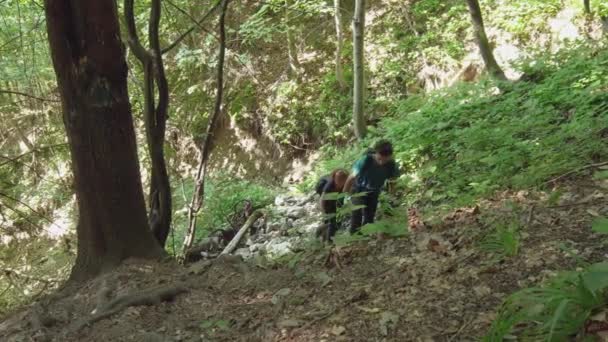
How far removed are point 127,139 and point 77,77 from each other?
2.53ft

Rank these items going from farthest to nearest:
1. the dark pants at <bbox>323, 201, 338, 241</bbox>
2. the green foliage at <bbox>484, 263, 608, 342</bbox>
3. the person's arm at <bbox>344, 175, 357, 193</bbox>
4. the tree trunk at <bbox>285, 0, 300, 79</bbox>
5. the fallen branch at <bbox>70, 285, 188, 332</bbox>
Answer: the tree trunk at <bbox>285, 0, 300, 79</bbox>, the dark pants at <bbox>323, 201, 338, 241</bbox>, the person's arm at <bbox>344, 175, 357, 193</bbox>, the fallen branch at <bbox>70, 285, 188, 332</bbox>, the green foliage at <bbox>484, 263, 608, 342</bbox>

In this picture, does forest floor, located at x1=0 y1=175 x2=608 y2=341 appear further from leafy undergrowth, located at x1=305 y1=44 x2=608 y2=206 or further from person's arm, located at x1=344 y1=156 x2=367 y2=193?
person's arm, located at x1=344 y1=156 x2=367 y2=193

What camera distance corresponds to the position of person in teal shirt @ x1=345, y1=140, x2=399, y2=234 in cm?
597

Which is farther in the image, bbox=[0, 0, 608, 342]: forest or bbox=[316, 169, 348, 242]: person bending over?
bbox=[316, 169, 348, 242]: person bending over

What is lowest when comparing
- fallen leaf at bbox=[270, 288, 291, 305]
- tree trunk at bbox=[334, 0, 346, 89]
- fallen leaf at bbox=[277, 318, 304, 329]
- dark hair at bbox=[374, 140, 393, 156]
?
fallen leaf at bbox=[277, 318, 304, 329]

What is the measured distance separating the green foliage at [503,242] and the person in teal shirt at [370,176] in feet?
6.61

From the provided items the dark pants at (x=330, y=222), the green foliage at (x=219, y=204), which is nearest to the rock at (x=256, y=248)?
the green foliage at (x=219, y=204)

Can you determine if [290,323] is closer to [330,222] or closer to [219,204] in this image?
[330,222]

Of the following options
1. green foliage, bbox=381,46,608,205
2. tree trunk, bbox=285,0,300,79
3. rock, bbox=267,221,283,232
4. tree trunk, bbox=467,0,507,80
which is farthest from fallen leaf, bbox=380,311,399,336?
tree trunk, bbox=285,0,300,79

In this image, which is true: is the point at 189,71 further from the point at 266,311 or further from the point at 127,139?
the point at 266,311

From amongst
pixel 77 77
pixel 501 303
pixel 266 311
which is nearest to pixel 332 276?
pixel 266 311

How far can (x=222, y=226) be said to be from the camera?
11.3m

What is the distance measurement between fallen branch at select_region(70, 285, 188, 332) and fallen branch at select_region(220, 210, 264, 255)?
4.84m

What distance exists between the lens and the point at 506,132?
709cm
